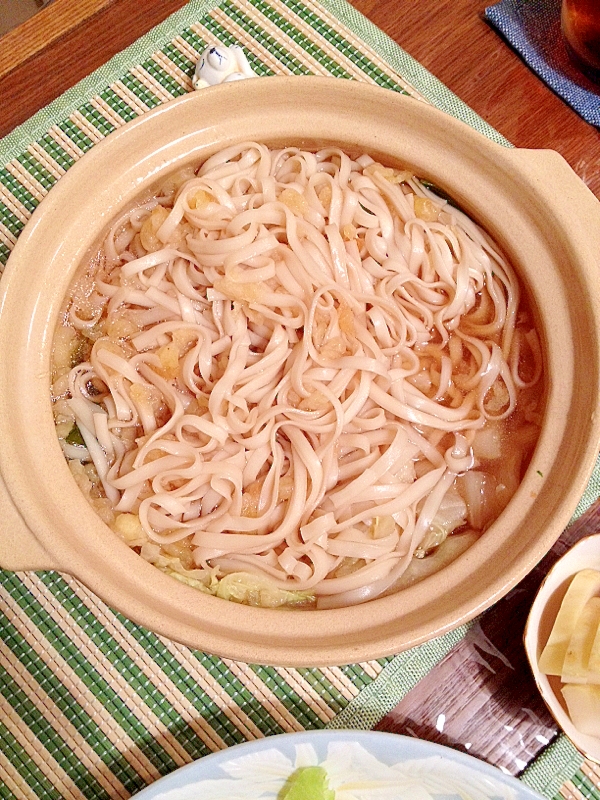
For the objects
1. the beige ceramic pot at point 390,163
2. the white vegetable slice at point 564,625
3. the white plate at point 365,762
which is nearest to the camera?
the beige ceramic pot at point 390,163

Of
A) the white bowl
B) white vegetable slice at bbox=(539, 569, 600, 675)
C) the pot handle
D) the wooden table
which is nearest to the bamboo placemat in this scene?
the white bowl

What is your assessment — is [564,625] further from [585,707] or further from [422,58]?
[422,58]

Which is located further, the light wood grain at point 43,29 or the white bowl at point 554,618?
the light wood grain at point 43,29

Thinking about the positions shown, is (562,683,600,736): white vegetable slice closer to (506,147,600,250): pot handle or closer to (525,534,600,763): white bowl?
(525,534,600,763): white bowl

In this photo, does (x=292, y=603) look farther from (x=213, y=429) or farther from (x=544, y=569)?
(x=544, y=569)

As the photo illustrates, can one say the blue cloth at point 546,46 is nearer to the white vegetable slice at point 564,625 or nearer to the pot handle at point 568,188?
the pot handle at point 568,188

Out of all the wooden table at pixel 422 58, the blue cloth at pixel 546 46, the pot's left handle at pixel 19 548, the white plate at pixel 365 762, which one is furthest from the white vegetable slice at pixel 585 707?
the blue cloth at pixel 546 46
